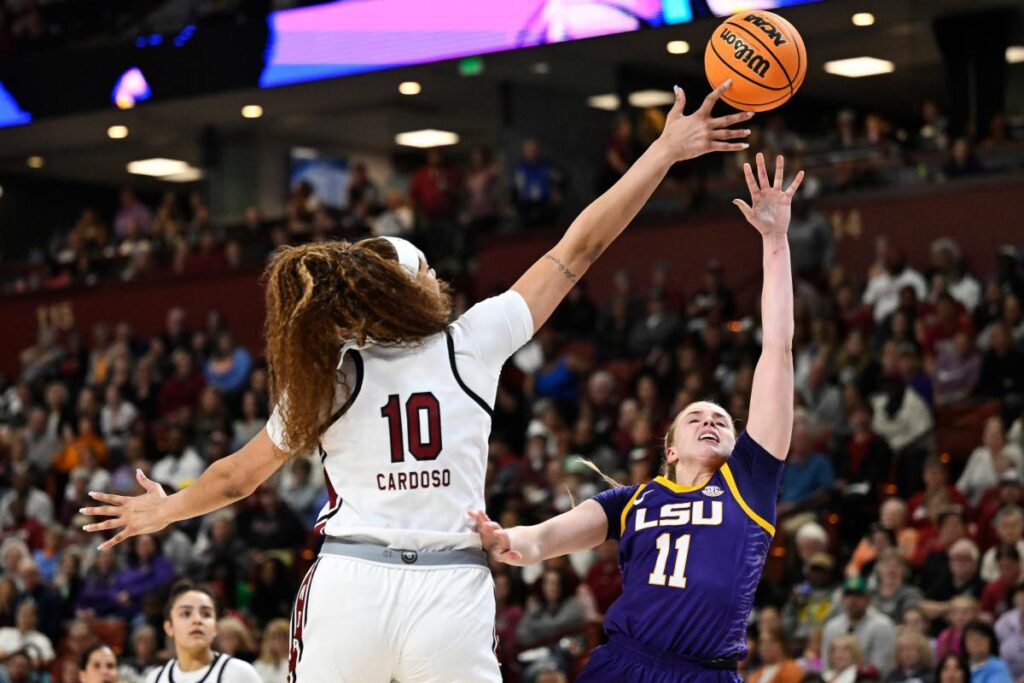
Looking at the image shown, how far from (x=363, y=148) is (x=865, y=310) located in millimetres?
14269

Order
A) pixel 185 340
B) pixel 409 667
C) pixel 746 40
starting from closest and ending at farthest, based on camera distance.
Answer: pixel 409 667 < pixel 746 40 < pixel 185 340

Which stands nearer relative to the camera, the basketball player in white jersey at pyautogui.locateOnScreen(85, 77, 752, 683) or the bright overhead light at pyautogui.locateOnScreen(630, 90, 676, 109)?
the basketball player in white jersey at pyautogui.locateOnScreen(85, 77, 752, 683)

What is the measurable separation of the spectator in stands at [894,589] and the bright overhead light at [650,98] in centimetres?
1235

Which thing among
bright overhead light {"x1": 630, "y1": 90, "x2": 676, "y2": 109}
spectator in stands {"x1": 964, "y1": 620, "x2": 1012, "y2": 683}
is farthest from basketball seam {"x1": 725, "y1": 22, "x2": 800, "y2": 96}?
bright overhead light {"x1": 630, "y1": 90, "x2": 676, "y2": 109}

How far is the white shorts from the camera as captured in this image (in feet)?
14.9

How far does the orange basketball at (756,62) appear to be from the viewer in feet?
19.9

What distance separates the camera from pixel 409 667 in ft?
15.0

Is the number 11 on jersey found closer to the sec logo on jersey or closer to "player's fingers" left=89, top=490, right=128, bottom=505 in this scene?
the sec logo on jersey

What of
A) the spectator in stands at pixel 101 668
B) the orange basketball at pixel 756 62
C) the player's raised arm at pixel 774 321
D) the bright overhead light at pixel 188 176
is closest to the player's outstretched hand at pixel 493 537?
the player's raised arm at pixel 774 321

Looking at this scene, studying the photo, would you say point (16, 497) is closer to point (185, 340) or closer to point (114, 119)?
point (185, 340)

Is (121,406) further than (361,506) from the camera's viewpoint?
Yes

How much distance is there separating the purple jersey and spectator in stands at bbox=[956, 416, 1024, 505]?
8.49 metres

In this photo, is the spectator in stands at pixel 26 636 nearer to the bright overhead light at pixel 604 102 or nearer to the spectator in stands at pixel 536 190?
the spectator in stands at pixel 536 190

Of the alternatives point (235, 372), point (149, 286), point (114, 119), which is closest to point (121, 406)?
point (235, 372)
